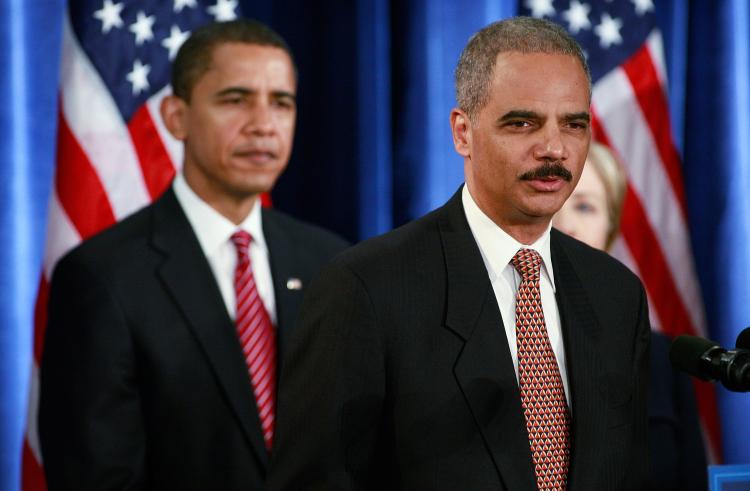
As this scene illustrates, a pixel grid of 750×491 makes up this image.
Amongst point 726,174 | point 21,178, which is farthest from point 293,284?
point 726,174

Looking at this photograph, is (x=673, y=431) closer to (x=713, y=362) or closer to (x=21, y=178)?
(x=713, y=362)

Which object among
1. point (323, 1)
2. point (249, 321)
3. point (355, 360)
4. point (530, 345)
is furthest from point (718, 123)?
point (355, 360)

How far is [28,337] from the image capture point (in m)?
2.82

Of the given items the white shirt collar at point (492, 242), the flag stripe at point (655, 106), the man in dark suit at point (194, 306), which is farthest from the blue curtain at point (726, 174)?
the white shirt collar at point (492, 242)

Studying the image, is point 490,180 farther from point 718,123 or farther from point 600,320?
point 718,123

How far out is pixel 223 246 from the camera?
2.57 meters

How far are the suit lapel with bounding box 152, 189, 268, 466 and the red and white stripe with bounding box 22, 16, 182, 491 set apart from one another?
0.36m

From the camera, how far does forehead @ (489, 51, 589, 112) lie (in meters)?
1.62

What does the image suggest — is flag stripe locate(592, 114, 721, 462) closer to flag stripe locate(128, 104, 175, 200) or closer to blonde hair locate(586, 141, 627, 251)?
blonde hair locate(586, 141, 627, 251)

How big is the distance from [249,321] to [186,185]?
0.41 metres

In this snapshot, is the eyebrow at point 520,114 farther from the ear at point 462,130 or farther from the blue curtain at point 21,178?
the blue curtain at point 21,178

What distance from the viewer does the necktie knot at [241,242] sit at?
2562 millimetres

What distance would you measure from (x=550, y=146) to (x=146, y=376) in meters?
1.20

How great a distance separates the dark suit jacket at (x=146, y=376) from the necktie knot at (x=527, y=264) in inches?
36.9
